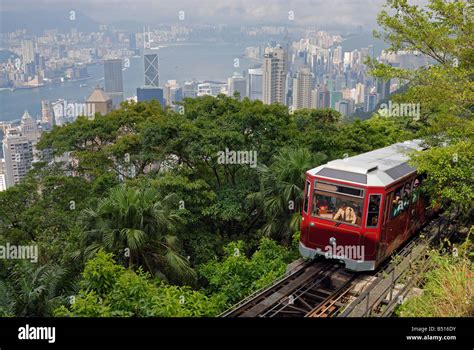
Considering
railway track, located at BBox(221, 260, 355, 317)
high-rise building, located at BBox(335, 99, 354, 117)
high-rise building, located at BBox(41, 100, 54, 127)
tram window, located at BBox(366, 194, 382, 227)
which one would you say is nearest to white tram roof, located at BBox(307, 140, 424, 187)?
tram window, located at BBox(366, 194, 382, 227)

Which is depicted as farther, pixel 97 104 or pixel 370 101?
pixel 370 101

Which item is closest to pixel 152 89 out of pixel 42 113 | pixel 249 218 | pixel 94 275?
pixel 42 113

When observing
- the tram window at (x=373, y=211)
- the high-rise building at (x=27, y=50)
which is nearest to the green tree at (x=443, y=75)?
the tram window at (x=373, y=211)

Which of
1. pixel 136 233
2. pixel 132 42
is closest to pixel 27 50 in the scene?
pixel 132 42

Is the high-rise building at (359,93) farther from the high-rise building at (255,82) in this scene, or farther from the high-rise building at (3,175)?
the high-rise building at (3,175)

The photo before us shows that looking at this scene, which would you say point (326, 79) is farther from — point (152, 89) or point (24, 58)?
point (24, 58)

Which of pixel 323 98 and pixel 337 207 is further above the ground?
pixel 337 207

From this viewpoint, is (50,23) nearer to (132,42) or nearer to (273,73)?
(132,42)
